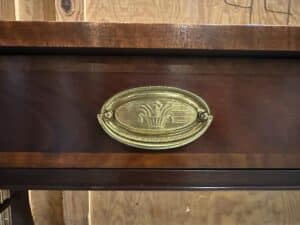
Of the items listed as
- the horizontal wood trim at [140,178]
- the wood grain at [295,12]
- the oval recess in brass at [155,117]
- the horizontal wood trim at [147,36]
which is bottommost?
the horizontal wood trim at [140,178]

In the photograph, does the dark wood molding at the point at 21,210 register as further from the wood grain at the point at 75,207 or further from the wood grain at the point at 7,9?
the wood grain at the point at 7,9

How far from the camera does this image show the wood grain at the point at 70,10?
0.80 metres

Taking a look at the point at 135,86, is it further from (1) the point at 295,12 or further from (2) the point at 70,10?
(1) the point at 295,12

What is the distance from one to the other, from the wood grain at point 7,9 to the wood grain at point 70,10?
116mm

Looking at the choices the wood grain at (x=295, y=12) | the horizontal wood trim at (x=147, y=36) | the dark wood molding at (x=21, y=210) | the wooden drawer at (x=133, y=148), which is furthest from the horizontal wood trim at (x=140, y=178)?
the wood grain at (x=295, y=12)

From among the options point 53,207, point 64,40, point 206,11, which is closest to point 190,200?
point 53,207

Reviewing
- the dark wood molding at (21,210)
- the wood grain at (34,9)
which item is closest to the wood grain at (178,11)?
the wood grain at (34,9)

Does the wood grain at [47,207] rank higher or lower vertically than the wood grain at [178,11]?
lower

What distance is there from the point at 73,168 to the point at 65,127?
5 cm

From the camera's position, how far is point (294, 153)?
393 mm

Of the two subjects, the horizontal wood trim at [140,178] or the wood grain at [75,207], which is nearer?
the horizontal wood trim at [140,178]

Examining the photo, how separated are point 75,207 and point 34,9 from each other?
54 centimetres

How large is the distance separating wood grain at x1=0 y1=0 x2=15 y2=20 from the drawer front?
0.47 m

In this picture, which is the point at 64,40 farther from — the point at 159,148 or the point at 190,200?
the point at 190,200
